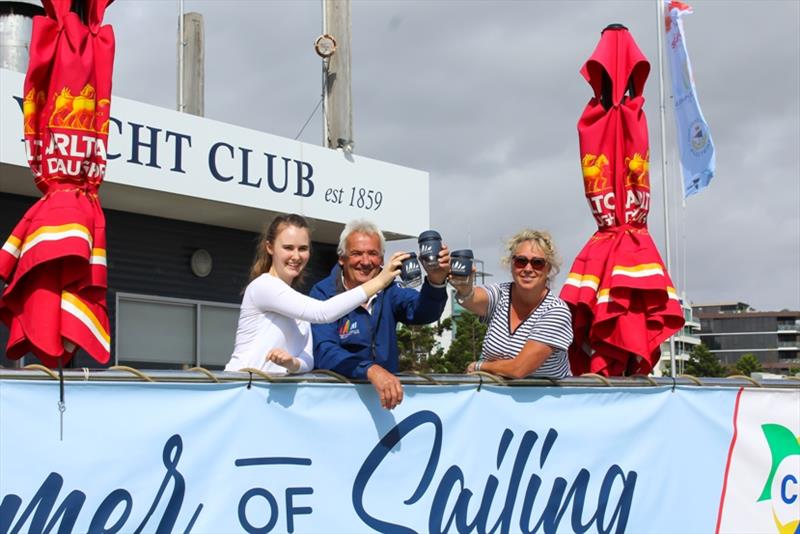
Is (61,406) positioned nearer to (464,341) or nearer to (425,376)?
(425,376)

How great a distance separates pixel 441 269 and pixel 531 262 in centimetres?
82

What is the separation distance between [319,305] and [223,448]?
0.64 meters

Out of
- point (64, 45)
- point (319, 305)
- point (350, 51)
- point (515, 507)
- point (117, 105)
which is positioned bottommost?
point (515, 507)

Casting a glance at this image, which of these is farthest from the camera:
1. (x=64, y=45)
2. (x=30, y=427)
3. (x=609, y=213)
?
(x=609, y=213)

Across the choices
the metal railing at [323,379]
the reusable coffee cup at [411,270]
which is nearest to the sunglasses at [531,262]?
the metal railing at [323,379]

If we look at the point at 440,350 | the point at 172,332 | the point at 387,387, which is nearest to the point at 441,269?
the point at 387,387

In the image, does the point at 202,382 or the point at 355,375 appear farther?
the point at 355,375

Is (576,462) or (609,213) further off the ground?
(609,213)

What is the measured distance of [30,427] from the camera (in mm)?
2969

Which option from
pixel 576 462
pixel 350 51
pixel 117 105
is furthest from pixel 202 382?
pixel 350 51

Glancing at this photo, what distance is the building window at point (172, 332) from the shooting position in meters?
10.9

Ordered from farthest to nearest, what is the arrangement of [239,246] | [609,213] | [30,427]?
[239,246]
[609,213]
[30,427]

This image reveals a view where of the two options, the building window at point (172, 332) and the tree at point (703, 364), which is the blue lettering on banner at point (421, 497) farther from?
the tree at point (703, 364)

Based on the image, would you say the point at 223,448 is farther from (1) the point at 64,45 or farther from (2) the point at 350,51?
(2) the point at 350,51
